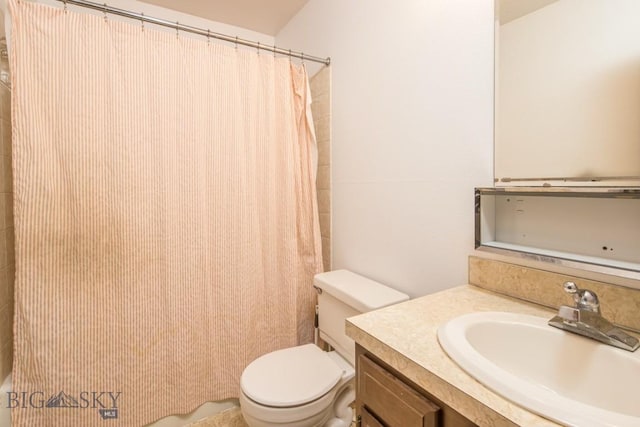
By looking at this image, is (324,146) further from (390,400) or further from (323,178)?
(390,400)

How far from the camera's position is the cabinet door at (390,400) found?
0.61 meters

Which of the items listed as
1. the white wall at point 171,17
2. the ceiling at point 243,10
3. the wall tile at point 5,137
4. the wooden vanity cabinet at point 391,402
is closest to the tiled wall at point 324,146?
the ceiling at point 243,10

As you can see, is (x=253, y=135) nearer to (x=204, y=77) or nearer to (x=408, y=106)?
(x=204, y=77)

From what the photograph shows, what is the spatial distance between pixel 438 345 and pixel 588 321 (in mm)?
360

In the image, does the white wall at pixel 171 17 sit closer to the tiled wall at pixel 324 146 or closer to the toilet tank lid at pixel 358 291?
the tiled wall at pixel 324 146

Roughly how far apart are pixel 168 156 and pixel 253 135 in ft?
1.42

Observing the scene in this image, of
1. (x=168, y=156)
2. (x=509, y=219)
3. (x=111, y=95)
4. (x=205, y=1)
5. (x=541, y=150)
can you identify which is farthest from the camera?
(x=205, y=1)

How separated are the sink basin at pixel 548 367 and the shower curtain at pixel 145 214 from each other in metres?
1.12

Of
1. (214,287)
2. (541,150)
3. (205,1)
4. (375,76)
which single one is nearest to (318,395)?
(214,287)

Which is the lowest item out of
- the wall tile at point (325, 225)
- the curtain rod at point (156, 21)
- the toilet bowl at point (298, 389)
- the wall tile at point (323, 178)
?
the toilet bowl at point (298, 389)

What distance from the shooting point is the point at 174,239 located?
1.43 meters

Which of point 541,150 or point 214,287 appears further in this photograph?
point 214,287

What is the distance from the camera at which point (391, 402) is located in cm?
70

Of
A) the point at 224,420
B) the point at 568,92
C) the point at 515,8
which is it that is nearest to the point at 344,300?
the point at 224,420
